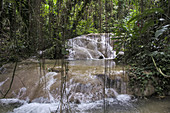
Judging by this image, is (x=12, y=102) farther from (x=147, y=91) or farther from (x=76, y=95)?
(x=147, y=91)

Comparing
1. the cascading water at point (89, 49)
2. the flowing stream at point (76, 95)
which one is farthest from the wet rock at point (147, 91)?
the cascading water at point (89, 49)

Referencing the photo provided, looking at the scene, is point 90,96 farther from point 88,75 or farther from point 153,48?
point 153,48

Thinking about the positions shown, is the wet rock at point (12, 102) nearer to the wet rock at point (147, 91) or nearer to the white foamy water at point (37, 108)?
the white foamy water at point (37, 108)

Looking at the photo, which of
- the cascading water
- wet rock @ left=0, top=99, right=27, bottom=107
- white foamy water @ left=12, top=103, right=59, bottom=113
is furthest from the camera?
the cascading water

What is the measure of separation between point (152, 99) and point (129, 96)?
353mm

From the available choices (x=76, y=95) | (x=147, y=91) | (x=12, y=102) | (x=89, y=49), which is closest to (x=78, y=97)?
(x=76, y=95)

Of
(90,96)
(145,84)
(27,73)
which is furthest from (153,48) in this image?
(27,73)

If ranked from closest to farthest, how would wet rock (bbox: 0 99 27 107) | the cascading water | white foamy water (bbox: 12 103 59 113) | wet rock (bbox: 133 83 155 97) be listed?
white foamy water (bbox: 12 103 59 113) < wet rock (bbox: 0 99 27 107) < wet rock (bbox: 133 83 155 97) < the cascading water

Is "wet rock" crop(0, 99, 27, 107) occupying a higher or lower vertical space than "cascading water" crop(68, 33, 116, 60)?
lower

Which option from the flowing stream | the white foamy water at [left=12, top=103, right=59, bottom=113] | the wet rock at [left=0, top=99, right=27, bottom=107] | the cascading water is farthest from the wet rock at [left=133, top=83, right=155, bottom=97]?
the cascading water

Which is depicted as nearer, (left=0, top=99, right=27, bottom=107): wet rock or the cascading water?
(left=0, top=99, right=27, bottom=107): wet rock

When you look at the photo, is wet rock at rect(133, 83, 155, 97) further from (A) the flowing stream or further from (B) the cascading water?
(B) the cascading water

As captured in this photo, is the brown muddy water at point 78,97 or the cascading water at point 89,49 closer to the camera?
the brown muddy water at point 78,97

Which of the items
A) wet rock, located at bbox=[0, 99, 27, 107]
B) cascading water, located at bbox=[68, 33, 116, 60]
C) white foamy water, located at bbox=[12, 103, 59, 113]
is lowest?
white foamy water, located at bbox=[12, 103, 59, 113]
